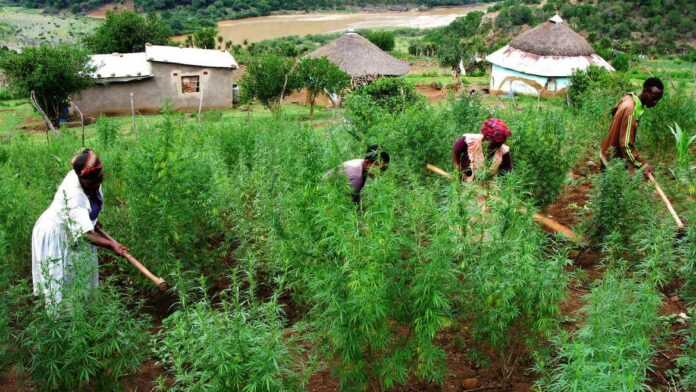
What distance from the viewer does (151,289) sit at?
486 cm

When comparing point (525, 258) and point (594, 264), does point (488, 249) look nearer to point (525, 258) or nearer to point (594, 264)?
point (525, 258)

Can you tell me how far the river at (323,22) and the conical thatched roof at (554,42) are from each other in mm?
28134

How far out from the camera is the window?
23.1 meters

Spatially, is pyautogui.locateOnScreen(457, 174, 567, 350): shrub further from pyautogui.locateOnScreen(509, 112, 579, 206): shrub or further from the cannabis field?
pyautogui.locateOnScreen(509, 112, 579, 206): shrub

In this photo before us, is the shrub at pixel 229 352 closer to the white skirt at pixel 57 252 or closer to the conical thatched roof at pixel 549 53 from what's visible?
the white skirt at pixel 57 252

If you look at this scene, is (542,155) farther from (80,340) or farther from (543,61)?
(543,61)

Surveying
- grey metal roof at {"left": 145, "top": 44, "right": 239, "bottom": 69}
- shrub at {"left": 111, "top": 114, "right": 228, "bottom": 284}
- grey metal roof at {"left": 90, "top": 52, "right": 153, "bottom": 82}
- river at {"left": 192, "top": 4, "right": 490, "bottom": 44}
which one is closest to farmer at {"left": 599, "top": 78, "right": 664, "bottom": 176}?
shrub at {"left": 111, "top": 114, "right": 228, "bottom": 284}

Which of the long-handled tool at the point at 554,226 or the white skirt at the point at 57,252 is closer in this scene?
the white skirt at the point at 57,252

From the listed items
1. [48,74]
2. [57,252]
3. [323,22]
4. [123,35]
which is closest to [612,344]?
[57,252]

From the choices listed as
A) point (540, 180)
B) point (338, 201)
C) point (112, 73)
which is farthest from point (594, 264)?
point (112, 73)

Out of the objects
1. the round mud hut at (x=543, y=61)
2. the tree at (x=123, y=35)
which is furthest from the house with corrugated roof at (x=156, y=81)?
the round mud hut at (x=543, y=61)

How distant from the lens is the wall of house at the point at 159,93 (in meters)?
22.0

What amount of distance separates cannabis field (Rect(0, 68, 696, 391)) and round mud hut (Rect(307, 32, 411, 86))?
17.8m

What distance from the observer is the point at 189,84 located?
76.2ft
